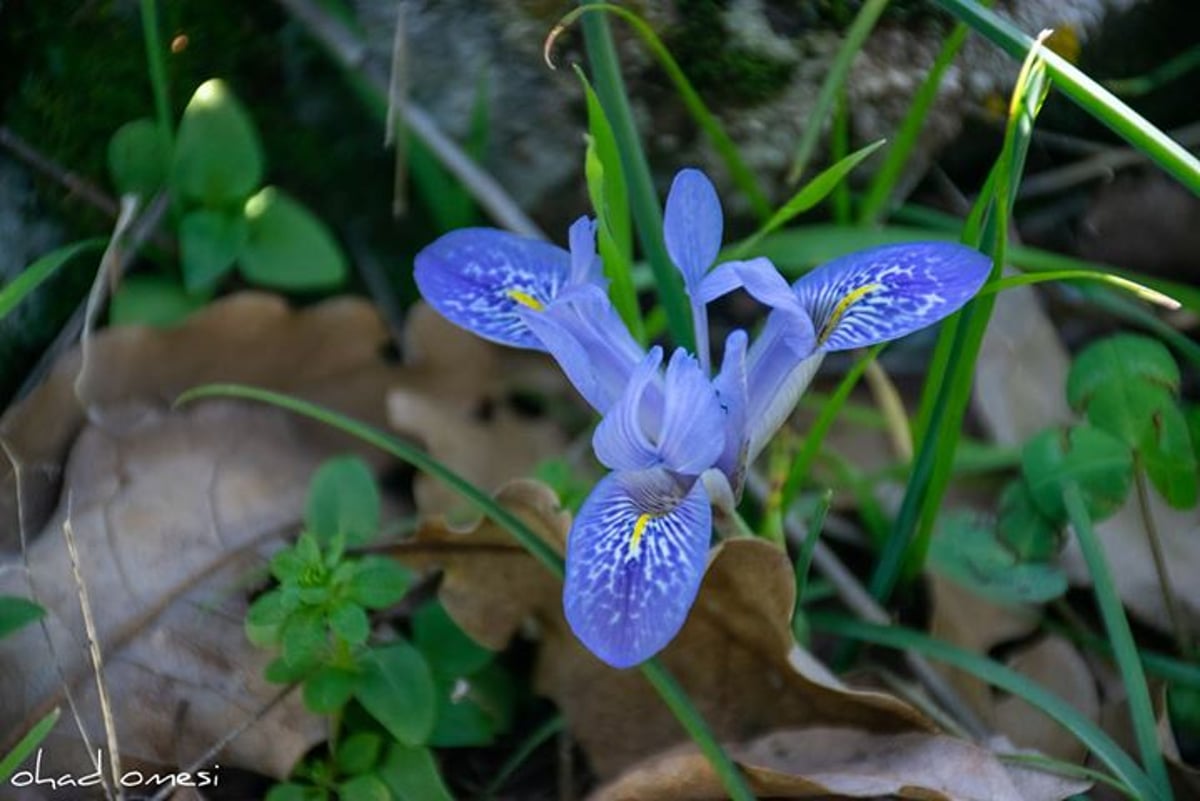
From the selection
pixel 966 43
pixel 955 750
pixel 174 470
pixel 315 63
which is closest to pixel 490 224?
pixel 315 63

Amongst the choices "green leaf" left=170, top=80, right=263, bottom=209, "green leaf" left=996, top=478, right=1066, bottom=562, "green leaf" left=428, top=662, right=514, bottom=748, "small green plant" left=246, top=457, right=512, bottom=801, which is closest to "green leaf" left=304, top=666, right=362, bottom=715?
"small green plant" left=246, top=457, right=512, bottom=801

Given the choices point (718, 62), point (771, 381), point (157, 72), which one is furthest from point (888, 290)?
point (157, 72)

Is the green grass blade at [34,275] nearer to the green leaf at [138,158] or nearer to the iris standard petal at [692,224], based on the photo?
the green leaf at [138,158]

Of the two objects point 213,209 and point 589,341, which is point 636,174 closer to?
point 589,341

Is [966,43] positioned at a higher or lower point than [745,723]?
higher

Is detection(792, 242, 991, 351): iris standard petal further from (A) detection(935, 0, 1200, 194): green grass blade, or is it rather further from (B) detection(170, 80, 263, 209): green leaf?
(B) detection(170, 80, 263, 209): green leaf

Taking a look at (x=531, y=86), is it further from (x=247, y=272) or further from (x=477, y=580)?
(x=477, y=580)
